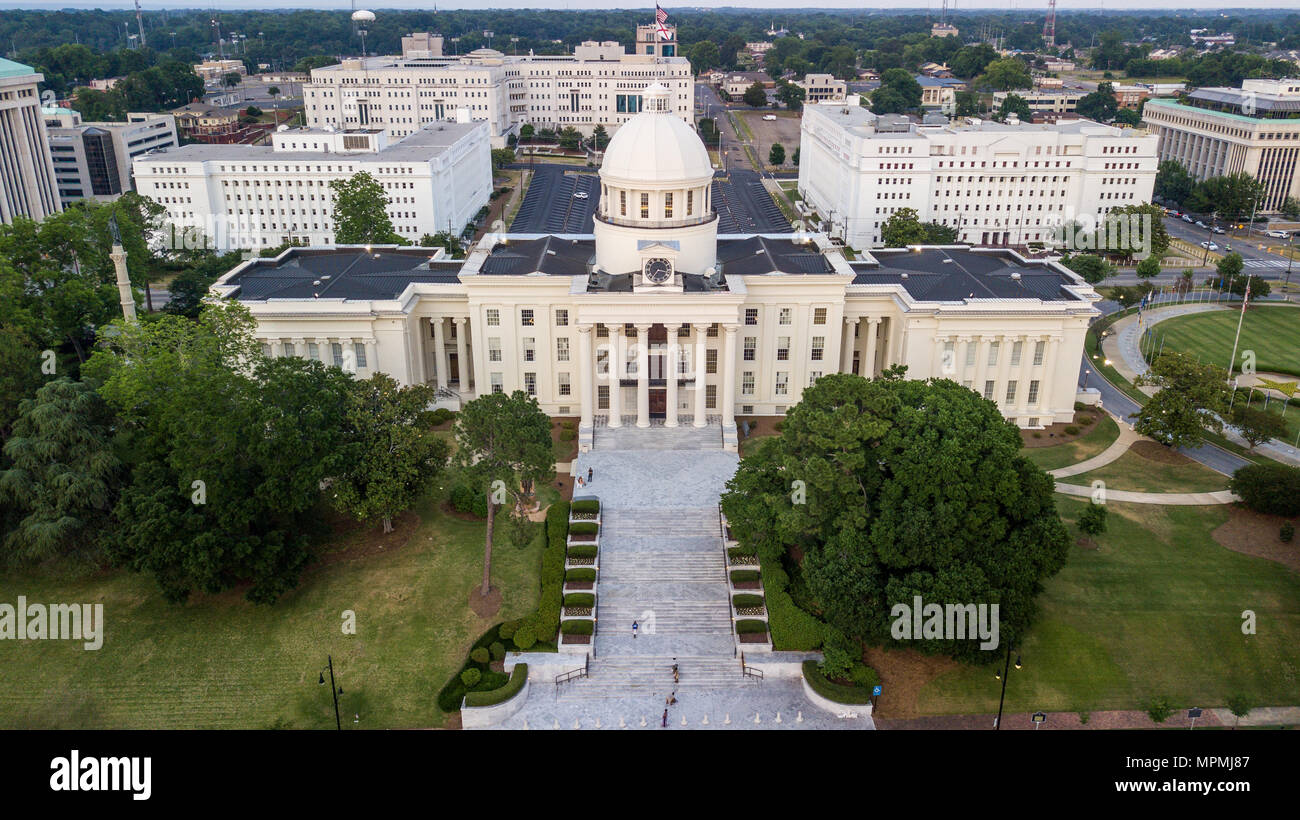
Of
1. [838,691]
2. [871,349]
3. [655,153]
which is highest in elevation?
[655,153]

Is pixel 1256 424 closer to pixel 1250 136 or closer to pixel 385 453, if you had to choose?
pixel 385 453

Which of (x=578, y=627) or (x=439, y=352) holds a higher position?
(x=439, y=352)

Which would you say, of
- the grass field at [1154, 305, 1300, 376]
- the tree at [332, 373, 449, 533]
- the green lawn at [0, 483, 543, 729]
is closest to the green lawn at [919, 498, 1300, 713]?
the green lawn at [0, 483, 543, 729]

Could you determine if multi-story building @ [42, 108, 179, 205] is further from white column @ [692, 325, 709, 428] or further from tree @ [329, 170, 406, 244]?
white column @ [692, 325, 709, 428]

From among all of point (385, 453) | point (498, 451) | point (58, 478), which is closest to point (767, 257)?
point (498, 451)

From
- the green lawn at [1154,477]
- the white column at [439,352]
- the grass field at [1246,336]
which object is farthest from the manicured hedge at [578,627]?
the grass field at [1246,336]

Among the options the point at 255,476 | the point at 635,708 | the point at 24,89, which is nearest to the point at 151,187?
the point at 24,89
